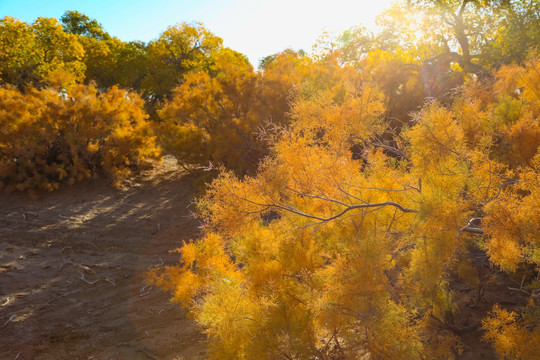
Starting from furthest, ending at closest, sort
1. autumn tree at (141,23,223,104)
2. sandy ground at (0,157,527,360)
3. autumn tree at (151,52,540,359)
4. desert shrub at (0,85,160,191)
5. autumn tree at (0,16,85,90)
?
autumn tree at (141,23,223,104) < autumn tree at (0,16,85,90) < desert shrub at (0,85,160,191) < sandy ground at (0,157,527,360) < autumn tree at (151,52,540,359)

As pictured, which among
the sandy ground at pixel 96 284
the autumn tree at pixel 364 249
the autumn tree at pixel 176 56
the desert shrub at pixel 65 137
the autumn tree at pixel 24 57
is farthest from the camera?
the autumn tree at pixel 176 56

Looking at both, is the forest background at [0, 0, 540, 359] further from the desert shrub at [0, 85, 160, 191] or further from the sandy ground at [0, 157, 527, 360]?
the sandy ground at [0, 157, 527, 360]

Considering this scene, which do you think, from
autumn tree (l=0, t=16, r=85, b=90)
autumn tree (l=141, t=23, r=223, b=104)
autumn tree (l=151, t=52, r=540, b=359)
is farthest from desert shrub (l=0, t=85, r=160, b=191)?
autumn tree (l=141, t=23, r=223, b=104)

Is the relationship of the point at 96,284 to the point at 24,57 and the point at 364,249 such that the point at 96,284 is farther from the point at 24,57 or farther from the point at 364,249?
the point at 24,57

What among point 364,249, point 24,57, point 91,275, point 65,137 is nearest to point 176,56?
point 24,57

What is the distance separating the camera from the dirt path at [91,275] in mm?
3824

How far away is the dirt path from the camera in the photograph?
3.82 metres

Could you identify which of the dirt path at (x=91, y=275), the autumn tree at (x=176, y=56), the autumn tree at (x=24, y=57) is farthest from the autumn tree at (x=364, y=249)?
the autumn tree at (x=176, y=56)

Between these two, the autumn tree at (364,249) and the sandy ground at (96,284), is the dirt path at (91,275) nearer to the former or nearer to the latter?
the sandy ground at (96,284)

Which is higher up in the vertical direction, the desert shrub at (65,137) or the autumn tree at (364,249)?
the desert shrub at (65,137)

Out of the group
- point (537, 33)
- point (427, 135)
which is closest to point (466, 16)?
point (537, 33)

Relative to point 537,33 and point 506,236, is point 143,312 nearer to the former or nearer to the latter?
point 506,236

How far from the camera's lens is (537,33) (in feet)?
29.7

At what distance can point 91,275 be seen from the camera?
16.7 feet
